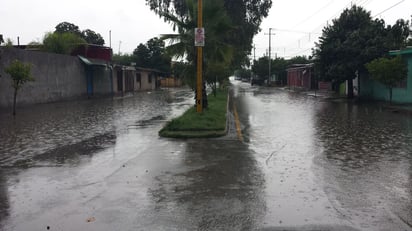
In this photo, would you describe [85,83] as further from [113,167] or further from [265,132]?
[113,167]

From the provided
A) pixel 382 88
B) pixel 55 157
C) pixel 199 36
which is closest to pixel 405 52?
pixel 382 88

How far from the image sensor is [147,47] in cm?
7500

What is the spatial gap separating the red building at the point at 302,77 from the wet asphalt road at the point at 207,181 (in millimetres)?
45227

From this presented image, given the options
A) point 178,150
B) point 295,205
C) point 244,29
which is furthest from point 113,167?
point 244,29

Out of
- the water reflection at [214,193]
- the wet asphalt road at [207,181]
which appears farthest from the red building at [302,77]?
the water reflection at [214,193]

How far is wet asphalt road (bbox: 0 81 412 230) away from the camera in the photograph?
5473 millimetres

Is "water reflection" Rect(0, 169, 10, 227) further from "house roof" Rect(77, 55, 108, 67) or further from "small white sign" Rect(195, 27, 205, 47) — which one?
"house roof" Rect(77, 55, 108, 67)

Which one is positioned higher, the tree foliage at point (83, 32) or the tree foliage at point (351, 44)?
the tree foliage at point (83, 32)

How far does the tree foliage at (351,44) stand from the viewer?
2873 centimetres

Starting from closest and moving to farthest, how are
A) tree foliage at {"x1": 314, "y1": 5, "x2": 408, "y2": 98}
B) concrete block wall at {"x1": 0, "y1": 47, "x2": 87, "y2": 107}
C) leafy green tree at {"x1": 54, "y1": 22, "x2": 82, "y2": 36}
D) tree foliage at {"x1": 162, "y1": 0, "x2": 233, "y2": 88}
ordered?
tree foliage at {"x1": 162, "y1": 0, "x2": 233, "y2": 88}
concrete block wall at {"x1": 0, "y1": 47, "x2": 87, "y2": 107}
tree foliage at {"x1": 314, "y1": 5, "x2": 408, "y2": 98}
leafy green tree at {"x1": 54, "y1": 22, "x2": 82, "y2": 36}

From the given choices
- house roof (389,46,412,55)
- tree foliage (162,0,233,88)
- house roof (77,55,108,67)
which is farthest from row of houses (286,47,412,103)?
house roof (77,55,108,67)

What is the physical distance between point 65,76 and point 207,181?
28169mm

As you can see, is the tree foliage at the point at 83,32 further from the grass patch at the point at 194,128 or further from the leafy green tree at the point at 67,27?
the grass patch at the point at 194,128

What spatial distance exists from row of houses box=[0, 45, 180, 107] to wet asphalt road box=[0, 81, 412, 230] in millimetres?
12682
